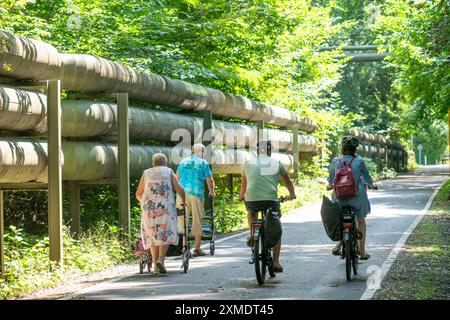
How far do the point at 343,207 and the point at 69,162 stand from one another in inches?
181

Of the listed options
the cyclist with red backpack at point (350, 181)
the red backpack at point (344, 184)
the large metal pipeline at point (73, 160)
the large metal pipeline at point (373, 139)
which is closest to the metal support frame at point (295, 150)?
the large metal pipeline at point (373, 139)

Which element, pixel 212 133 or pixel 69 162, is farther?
pixel 212 133

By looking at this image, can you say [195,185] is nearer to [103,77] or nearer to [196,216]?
[196,216]

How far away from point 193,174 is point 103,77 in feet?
7.47

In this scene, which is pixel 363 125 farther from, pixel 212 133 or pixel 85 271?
pixel 85 271

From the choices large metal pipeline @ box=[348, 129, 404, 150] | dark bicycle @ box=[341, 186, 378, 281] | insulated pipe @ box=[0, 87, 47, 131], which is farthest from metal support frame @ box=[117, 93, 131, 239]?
large metal pipeline @ box=[348, 129, 404, 150]

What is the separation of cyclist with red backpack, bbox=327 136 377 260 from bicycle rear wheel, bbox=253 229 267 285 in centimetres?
164

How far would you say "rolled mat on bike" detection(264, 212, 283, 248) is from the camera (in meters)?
12.0

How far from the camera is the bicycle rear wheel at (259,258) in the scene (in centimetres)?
1164

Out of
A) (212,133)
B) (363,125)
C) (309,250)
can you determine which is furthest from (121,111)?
(363,125)

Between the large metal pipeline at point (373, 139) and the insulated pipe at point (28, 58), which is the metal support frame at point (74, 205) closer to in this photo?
the insulated pipe at point (28, 58)

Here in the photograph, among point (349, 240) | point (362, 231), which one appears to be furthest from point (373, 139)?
point (349, 240)
